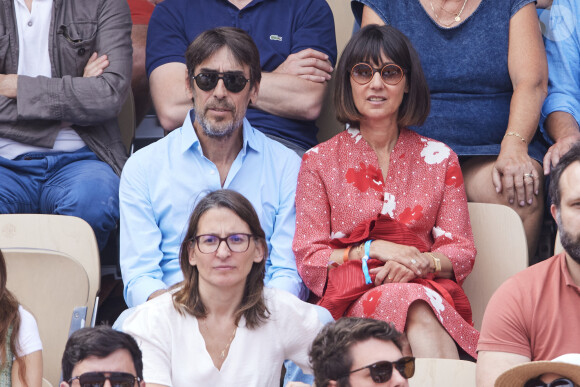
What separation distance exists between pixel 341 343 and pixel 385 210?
1.00m

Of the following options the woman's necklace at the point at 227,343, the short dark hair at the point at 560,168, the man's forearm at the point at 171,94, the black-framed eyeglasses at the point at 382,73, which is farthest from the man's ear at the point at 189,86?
the short dark hair at the point at 560,168

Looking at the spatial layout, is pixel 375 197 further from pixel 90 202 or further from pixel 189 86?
pixel 90 202

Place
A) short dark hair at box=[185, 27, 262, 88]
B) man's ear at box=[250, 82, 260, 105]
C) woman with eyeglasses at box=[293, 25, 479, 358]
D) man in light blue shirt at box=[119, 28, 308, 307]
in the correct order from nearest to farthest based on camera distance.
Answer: woman with eyeglasses at box=[293, 25, 479, 358] < man in light blue shirt at box=[119, 28, 308, 307] < short dark hair at box=[185, 27, 262, 88] < man's ear at box=[250, 82, 260, 105]

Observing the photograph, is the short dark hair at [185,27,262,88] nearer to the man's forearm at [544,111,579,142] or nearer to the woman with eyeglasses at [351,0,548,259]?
the woman with eyeglasses at [351,0,548,259]

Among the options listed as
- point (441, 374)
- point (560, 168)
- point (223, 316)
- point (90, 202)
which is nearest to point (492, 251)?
point (560, 168)

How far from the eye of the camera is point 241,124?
10.4 ft

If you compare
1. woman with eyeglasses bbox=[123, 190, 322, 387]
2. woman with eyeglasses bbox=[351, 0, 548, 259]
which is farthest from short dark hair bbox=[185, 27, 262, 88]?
woman with eyeglasses bbox=[123, 190, 322, 387]

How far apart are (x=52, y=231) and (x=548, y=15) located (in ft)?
6.82

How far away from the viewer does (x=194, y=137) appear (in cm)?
312

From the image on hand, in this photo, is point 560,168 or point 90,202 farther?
point 90,202

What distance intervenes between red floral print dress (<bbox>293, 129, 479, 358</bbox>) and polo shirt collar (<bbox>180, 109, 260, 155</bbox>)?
206 millimetres

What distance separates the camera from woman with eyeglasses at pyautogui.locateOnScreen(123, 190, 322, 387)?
2.45 metres

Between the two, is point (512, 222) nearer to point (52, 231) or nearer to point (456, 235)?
point (456, 235)

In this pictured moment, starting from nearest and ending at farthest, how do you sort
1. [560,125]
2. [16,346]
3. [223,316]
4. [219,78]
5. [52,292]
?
1. [16,346]
2. [223,316]
3. [52,292]
4. [219,78]
5. [560,125]
